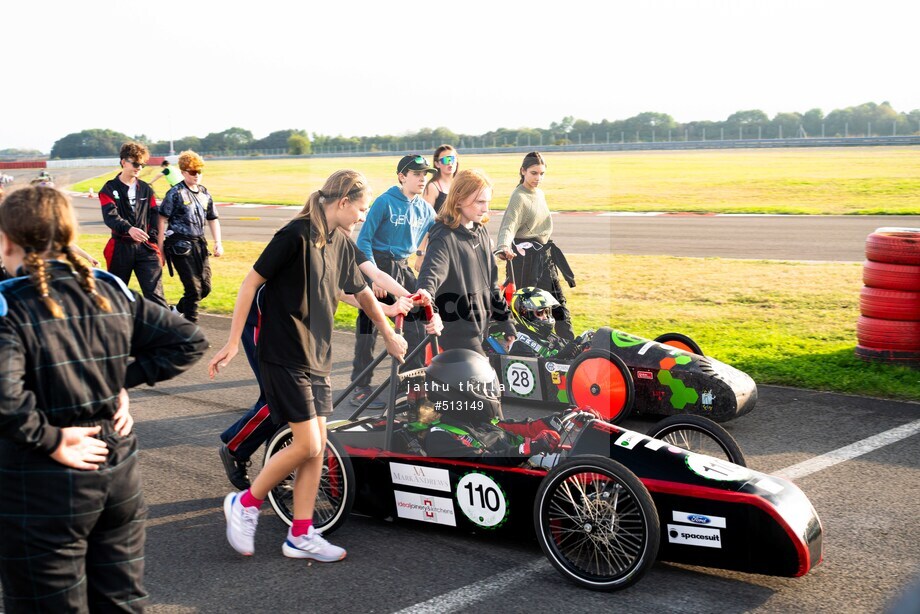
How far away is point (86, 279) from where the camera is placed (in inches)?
109

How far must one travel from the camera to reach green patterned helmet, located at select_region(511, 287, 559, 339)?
746 centimetres

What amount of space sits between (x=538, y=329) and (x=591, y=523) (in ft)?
10.9

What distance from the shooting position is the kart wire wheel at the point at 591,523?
4.10 metres

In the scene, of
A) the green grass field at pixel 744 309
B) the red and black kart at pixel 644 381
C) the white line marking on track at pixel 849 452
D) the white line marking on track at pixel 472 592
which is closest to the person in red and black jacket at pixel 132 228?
the green grass field at pixel 744 309

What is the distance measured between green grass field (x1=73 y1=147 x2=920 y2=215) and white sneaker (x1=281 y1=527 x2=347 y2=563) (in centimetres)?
1650

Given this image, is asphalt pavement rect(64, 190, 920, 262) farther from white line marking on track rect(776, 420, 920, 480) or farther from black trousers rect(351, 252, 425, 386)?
black trousers rect(351, 252, 425, 386)

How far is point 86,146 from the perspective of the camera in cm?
6600

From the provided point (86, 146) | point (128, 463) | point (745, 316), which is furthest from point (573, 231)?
point (86, 146)

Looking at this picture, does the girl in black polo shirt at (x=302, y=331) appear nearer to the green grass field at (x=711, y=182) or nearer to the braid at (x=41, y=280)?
the braid at (x=41, y=280)

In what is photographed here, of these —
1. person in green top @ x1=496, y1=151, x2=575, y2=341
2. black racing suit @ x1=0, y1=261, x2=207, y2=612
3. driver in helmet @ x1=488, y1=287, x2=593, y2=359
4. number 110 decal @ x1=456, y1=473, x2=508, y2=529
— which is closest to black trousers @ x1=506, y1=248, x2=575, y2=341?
person in green top @ x1=496, y1=151, x2=575, y2=341

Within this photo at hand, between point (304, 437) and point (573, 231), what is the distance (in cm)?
1912

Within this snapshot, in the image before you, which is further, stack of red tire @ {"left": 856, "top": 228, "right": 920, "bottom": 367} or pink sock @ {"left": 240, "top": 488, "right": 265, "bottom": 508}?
stack of red tire @ {"left": 856, "top": 228, "right": 920, "bottom": 367}

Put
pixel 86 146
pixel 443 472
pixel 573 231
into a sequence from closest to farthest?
pixel 443 472
pixel 573 231
pixel 86 146

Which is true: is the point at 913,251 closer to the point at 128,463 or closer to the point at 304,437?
the point at 304,437
